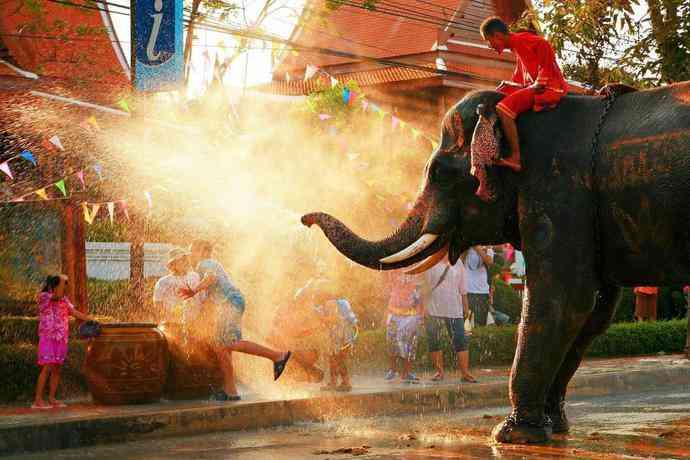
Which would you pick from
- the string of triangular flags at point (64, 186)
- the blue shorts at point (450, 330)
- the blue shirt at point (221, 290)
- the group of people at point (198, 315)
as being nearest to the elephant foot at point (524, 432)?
the group of people at point (198, 315)

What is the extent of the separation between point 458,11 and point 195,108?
1678cm

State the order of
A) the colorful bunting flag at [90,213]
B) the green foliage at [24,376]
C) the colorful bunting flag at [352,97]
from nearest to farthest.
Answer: the green foliage at [24,376]
the colorful bunting flag at [90,213]
the colorful bunting flag at [352,97]

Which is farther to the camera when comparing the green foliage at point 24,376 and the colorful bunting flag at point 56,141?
the colorful bunting flag at point 56,141

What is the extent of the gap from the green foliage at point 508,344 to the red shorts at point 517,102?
8741 mm

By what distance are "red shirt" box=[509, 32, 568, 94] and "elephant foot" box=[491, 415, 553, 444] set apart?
7.47ft

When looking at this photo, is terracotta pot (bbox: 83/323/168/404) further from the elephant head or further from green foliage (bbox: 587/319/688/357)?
green foliage (bbox: 587/319/688/357)

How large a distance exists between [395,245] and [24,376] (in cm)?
615

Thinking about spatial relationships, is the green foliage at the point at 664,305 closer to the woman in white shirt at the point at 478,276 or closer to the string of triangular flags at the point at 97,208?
the woman in white shirt at the point at 478,276

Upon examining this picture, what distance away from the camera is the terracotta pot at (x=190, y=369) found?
12.1 meters

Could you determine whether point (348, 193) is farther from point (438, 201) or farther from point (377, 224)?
point (438, 201)

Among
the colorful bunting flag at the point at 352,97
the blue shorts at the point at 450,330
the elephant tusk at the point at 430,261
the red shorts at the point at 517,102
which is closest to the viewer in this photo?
the red shorts at the point at 517,102

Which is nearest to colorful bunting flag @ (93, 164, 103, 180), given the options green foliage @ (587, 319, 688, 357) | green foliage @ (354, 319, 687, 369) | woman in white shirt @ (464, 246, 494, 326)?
green foliage @ (354, 319, 687, 369)

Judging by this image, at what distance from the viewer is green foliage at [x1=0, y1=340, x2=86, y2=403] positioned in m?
12.7

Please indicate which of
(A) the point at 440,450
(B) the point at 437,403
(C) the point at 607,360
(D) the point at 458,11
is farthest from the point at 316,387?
(D) the point at 458,11
